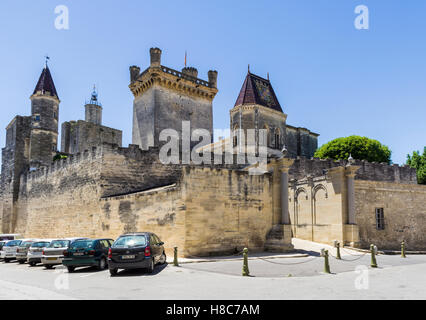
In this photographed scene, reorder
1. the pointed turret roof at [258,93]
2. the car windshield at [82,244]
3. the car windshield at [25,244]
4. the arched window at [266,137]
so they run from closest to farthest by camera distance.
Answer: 1. the car windshield at [82,244]
2. the car windshield at [25,244]
3. the arched window at [266,137]
4. the pointed turret roof at [258,93]

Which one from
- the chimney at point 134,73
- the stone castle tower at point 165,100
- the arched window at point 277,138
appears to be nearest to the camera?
the stone castle tower at point 165,100

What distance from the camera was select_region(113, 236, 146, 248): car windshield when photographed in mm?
10961

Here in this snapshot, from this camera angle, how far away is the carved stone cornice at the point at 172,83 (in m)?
32.2

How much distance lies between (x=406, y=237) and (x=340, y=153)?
58.5ft

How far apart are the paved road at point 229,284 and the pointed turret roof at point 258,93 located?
26361mm

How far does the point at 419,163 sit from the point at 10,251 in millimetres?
41813

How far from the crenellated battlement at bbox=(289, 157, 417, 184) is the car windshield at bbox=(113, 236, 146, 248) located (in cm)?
1971

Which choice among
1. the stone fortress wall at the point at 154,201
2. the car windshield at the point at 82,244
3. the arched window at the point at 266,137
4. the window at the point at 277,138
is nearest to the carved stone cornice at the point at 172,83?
the arched window at the point at 266,137

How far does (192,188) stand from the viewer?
15.9 meters

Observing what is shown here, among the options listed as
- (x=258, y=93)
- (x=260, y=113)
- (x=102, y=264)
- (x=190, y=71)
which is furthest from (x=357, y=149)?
(x=102, y=264)

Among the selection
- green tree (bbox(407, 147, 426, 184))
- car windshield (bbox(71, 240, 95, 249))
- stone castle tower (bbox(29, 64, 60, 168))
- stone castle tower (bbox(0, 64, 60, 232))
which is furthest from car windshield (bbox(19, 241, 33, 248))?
green tree (bbox(407, 147, 426, 184))

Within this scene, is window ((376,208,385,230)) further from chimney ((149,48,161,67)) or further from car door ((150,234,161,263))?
chimney ((149,48,161,67))

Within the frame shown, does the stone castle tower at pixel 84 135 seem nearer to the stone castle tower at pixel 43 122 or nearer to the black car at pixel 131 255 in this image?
the stone castle tower at pixel 43 122
